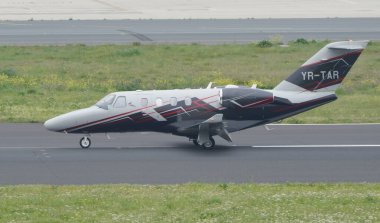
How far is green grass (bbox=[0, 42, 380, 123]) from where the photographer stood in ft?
117

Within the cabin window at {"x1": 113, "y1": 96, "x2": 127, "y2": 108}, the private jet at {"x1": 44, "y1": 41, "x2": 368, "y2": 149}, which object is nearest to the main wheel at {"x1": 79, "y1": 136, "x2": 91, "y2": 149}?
the private jet at {"x1": 44, "y1": 41, "x2": 368, "y2": 149}

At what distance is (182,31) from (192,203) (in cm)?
4121

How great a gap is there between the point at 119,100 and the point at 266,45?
23.3 m

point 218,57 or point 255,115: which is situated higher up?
point 218,57

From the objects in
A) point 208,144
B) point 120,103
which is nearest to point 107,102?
point 120,103

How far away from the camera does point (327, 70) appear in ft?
93.2

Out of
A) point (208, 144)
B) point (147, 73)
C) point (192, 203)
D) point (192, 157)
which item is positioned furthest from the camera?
point (147, 73)

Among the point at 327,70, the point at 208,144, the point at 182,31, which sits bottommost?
the point at 208,144

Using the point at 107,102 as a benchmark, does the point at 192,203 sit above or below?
below

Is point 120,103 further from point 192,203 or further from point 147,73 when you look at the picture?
point 147,73

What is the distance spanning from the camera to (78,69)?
44.6 m
